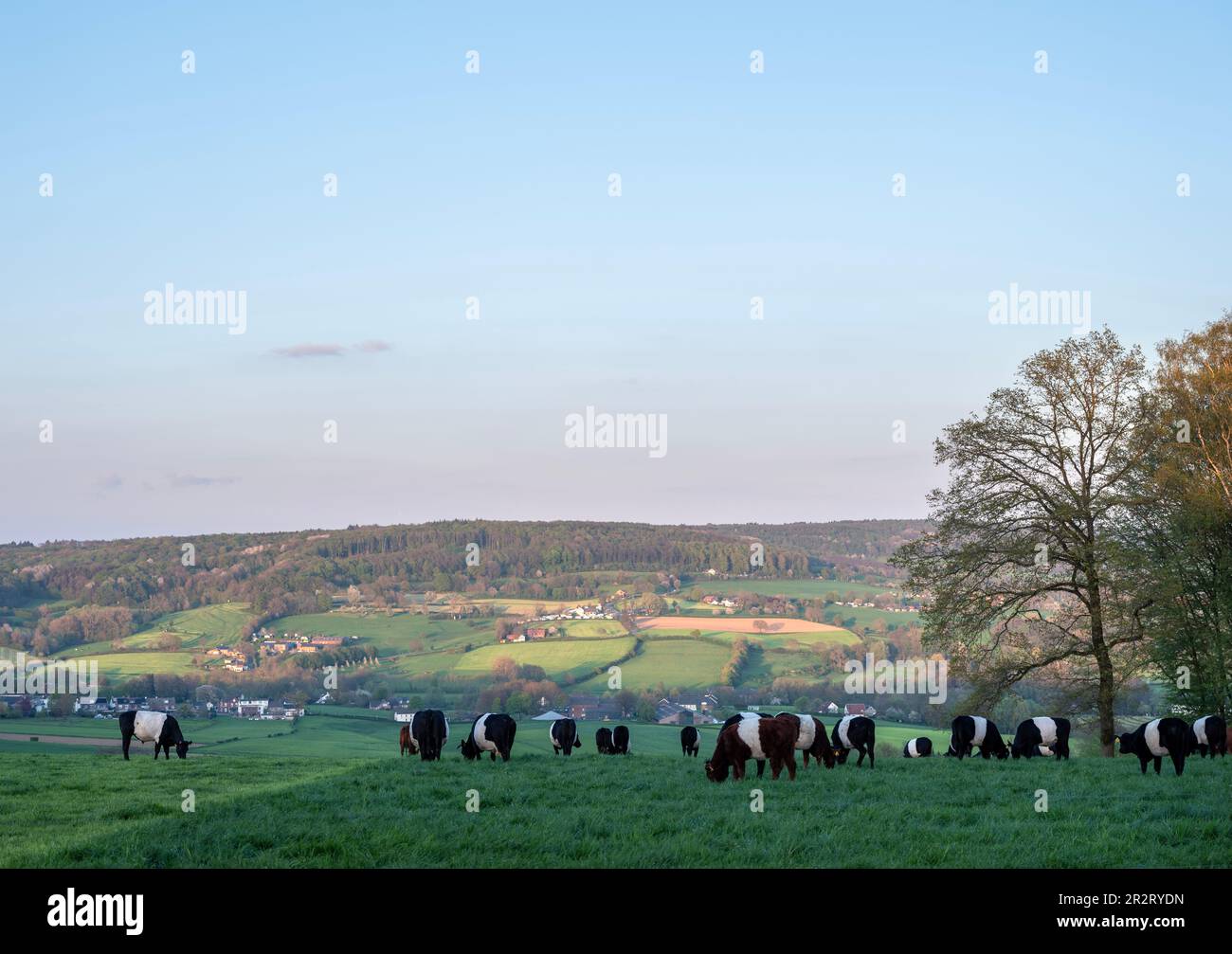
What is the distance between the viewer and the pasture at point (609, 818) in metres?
12.8

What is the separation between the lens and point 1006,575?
39.0 m

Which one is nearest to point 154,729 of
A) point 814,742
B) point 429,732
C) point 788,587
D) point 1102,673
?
point 429,732

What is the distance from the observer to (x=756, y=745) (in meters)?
22.0

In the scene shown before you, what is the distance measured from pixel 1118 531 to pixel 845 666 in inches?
2972

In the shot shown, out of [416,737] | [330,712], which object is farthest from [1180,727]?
[330,712]

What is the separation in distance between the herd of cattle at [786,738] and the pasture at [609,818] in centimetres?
68

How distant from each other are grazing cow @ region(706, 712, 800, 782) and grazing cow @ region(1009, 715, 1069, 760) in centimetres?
→ 1101

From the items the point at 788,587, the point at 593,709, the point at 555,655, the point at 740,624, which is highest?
the point at 788,587

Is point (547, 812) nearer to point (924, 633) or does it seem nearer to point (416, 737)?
point (416, 737)

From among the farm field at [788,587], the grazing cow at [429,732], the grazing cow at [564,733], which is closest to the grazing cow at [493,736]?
the grazing cow at [429,732]

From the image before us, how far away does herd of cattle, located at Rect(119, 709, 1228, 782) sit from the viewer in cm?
2191

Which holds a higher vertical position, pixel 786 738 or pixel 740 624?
pixel 786 738

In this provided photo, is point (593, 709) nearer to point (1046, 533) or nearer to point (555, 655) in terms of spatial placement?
point (555, 655)

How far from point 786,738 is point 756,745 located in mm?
601
